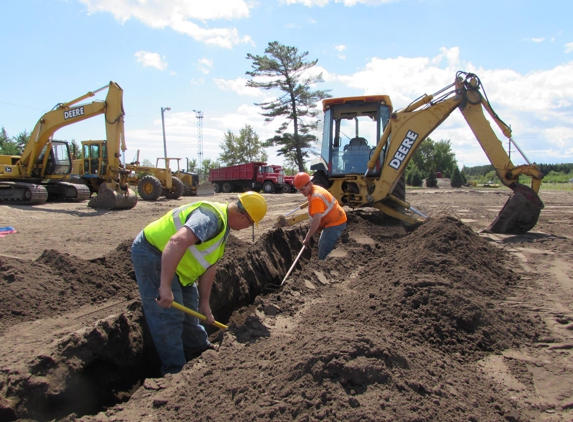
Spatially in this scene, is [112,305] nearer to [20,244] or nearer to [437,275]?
[437,275]

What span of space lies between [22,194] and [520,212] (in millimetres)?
14878

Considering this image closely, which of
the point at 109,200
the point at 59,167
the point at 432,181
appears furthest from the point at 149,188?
the point at 432,181

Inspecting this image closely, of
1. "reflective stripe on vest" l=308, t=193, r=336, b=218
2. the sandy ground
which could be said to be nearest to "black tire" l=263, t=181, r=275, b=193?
the sandy ground

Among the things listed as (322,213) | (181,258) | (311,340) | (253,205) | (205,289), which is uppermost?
(253,205)

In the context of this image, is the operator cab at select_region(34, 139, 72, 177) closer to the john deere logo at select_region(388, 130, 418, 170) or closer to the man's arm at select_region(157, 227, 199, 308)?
the john deere logo at select_region(388, 130, 418, 170)

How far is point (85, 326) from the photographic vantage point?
3.93 m

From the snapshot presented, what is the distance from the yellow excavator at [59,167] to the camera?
14.2 metres

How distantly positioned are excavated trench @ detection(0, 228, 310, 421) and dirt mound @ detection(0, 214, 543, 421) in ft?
0.04

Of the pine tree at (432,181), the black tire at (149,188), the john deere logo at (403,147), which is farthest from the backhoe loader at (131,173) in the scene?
the pine tree at (432,181)

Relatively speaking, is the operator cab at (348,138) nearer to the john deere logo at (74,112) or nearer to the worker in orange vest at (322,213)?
the worker in orange vest at (322,213)

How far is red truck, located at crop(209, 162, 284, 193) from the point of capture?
28906 millimetres

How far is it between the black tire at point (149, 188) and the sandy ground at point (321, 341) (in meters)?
12.1

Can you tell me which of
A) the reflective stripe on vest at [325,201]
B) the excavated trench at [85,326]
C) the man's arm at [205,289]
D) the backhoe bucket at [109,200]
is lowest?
the excavated trench at [85,326]

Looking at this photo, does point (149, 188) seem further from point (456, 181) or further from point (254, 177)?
point (456, 181)
